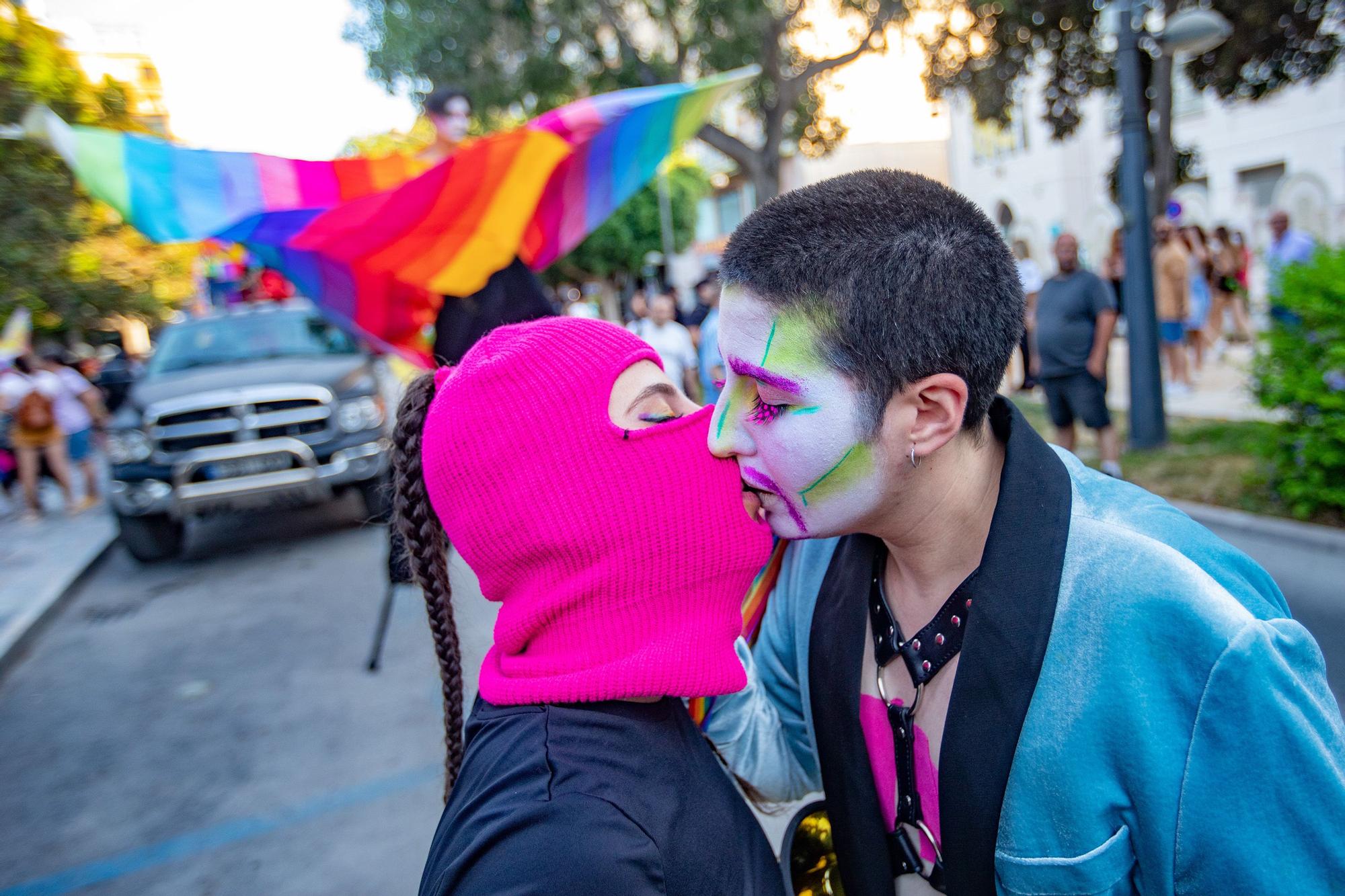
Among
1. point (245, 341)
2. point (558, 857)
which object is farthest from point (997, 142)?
point (558, 857)

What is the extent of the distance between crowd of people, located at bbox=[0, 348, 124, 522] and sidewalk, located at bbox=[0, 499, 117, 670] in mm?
437

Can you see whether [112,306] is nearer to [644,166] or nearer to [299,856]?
[644,166]

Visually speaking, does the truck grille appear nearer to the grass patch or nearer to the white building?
the grass patch

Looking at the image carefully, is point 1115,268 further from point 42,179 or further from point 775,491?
point 775,491

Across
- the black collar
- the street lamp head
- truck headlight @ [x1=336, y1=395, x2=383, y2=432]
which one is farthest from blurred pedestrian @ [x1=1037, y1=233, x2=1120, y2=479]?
the black collar

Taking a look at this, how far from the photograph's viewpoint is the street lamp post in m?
8.14

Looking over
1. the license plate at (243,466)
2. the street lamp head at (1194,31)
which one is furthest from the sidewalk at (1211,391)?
the license plate at (243,466)

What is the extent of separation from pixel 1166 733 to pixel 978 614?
281 millimetres

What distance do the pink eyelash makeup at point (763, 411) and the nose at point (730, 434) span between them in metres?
0.03

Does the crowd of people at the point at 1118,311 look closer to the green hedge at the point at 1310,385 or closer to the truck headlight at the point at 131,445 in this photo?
the green hedge at the point at 1310,385

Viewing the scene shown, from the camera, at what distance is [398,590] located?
267 inches

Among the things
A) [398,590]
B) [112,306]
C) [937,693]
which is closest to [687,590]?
[937,693]

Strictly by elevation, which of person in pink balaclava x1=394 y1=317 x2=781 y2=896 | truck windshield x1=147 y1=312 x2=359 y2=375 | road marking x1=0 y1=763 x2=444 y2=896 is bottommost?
road marking x1=0 y1=763 x2=444 y2=896

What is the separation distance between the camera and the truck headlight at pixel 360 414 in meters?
8.21
